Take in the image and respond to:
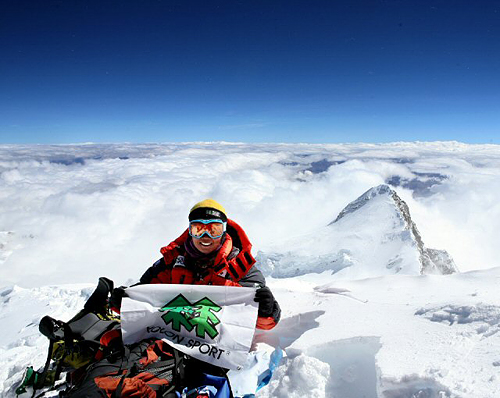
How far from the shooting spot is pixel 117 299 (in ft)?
10.1

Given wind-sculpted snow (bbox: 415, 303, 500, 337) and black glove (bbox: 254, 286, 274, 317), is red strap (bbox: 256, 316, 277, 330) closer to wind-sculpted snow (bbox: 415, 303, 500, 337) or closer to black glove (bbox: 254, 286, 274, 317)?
black glove (bbox: 254, 286, 274, 317)

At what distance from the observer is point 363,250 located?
66.5ft

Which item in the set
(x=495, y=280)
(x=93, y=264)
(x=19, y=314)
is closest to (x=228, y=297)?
(x=495, y=280)

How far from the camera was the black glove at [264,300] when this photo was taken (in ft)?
10.3

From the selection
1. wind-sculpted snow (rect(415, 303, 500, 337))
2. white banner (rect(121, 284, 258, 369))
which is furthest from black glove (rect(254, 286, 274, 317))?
wind-sculpted snow (rect(415, 303, 500, 337))

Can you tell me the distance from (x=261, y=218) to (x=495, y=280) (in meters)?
166

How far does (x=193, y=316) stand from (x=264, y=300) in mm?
783

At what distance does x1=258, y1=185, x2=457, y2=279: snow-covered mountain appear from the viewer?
1820cm

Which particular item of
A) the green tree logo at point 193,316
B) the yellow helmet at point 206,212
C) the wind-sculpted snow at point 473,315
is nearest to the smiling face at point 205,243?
the yellow helmet at point 206,212

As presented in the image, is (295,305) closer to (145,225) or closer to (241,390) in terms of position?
(241,390)

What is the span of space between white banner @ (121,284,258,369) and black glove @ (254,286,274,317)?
0.22 ft

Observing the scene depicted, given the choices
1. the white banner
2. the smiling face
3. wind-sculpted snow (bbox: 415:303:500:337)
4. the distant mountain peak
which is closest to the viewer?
the white banner

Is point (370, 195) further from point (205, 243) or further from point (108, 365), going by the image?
point (108, 365)

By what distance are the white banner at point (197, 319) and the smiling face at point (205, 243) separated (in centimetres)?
48
